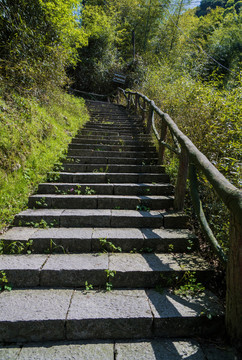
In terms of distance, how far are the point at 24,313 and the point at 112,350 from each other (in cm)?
78

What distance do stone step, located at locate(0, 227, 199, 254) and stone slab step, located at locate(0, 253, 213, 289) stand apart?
203 millimetres

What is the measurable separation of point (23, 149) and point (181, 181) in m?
2.71

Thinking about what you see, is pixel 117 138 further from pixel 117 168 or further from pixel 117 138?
pixel 117 168

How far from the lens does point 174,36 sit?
16.3 metres

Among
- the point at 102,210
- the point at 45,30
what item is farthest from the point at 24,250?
the point at 45,30

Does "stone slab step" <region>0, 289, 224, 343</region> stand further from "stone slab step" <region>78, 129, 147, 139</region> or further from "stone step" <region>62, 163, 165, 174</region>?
"stone slab step" <region>78, 129, 147, 139</region>

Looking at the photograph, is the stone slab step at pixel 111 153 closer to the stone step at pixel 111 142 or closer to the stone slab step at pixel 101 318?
the stone step at pixel 111 142

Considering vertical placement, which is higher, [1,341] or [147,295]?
[147,295]

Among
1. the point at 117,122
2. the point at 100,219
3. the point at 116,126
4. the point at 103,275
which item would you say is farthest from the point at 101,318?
the point at 117,122

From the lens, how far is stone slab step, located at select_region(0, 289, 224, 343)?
1854 mm

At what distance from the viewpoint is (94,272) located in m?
2.30

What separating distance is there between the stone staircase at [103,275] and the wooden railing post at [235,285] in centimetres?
16

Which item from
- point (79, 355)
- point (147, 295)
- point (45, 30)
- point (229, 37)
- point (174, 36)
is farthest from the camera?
point (174, 36)

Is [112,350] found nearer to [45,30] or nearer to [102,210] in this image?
[102,210]
